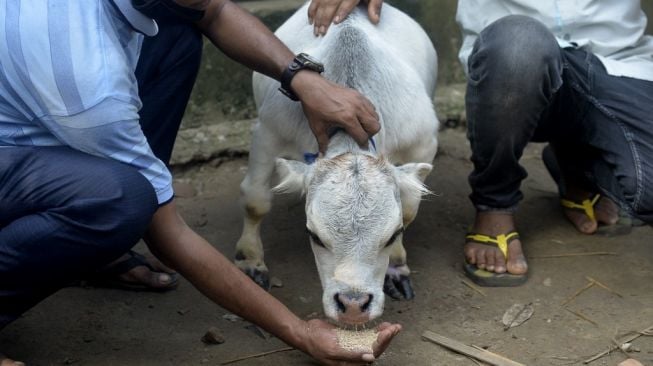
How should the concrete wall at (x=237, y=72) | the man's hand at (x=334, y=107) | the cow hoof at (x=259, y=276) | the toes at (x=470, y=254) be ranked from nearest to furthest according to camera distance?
the man's hand at (x=334, y=107)
the cow hoof at (x=259, y=276)
the toes at (x=470, y=254)
the concrete wall at (x=237, y=72)

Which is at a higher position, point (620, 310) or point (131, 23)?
point (131, 23)

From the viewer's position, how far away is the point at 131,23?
305 centimetres

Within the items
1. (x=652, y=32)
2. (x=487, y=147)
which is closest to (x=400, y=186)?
(x=487, y=147)

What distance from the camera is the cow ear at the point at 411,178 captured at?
3.59m

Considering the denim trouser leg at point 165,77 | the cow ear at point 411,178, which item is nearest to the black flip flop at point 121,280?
the denim trouser leg at point 165,77

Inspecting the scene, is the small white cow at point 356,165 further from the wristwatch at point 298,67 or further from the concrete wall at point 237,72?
the concrete wall at point 237,72

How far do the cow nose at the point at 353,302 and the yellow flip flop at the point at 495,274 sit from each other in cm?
111

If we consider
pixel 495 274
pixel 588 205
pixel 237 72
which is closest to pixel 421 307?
pixel 495 274

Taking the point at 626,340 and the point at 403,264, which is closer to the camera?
the point at 626,340

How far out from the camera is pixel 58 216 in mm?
3020

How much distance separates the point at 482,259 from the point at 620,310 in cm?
61

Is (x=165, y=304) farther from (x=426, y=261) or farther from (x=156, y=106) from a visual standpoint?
(x=426, y=261)

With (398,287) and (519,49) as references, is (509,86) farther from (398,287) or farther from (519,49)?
(398,287)

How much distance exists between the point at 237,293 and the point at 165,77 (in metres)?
1.11
